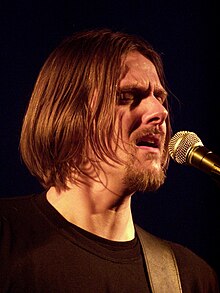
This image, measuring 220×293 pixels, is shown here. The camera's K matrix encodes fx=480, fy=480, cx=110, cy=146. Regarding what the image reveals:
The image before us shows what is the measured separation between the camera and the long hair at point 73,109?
163 cm

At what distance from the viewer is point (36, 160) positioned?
5.68 ft

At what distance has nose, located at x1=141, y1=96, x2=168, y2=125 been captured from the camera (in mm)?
1618

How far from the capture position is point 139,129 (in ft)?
5.28

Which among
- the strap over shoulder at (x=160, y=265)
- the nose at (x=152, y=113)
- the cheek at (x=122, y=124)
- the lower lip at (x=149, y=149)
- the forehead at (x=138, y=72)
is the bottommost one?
the strap over shoulder at (x=160, y=265)

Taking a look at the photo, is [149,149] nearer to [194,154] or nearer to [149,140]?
[149,140]

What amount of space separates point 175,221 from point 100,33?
1.08 meters

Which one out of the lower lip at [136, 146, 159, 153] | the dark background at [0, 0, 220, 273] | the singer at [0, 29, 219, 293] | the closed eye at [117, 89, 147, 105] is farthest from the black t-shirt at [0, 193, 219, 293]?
the dark background at [0, 0, 220, 273]

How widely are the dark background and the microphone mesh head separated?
94 cm

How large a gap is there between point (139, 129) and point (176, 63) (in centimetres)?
101

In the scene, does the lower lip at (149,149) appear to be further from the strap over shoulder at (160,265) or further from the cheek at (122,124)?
the strap over shoulder at (160,265)

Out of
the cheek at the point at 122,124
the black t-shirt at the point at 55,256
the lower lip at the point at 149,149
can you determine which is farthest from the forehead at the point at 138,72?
the black t-shirt at the point at 55,256

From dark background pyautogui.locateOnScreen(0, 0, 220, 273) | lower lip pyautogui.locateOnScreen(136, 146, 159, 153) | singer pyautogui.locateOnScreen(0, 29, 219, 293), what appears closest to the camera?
singer pyautogui.locateOnScreen(0, 29, 219, 293)

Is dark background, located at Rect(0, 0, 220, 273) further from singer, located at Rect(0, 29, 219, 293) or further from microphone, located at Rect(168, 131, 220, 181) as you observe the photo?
microphone, located at Rect(168, 131, 220, 181)

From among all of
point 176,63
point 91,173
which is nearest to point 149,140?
point 91,173
